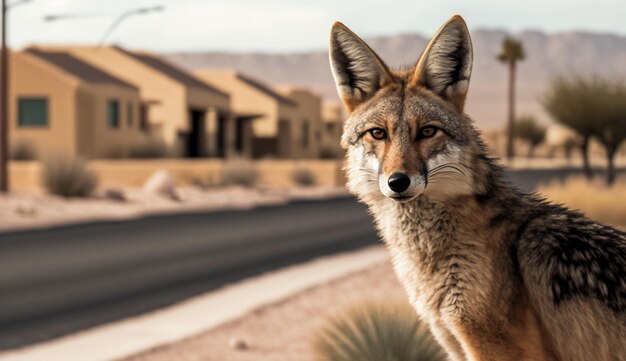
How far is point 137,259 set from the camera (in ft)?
66.1

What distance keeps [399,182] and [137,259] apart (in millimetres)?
16497

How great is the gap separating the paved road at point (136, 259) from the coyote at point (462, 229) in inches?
328

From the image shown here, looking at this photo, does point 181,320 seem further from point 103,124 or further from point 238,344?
point 103,124

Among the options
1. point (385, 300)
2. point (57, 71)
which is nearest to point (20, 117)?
point (57, 71)

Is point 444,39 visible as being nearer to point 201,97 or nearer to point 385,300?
point 385,300

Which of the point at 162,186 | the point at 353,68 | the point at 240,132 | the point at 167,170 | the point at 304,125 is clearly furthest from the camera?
the point at 304,125

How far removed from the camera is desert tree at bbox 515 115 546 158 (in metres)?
116

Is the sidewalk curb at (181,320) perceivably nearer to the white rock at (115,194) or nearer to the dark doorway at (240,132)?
the white rock at (115,194)

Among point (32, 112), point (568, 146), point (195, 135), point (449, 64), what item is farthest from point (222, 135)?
point (449, 64)

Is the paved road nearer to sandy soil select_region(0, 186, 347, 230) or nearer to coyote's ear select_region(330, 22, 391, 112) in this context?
sandy soil select_region(0, 186, 347, 230)

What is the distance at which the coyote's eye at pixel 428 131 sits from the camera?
14.3ft

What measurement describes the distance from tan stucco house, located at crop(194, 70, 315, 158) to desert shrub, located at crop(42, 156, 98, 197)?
34.5 m

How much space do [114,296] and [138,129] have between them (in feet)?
141

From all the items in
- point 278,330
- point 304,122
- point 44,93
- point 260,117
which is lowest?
point 278,330
